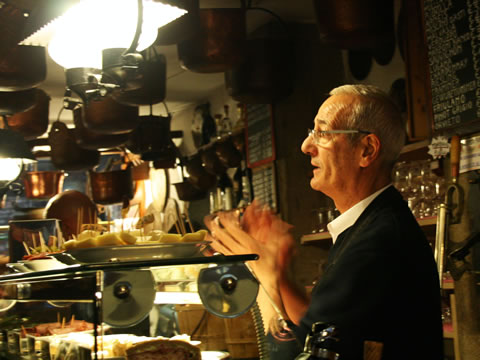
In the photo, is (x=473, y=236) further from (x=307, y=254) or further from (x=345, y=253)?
(x=307, y=254)

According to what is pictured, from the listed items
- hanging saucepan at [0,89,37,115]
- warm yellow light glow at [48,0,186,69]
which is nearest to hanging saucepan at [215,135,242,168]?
hanging saucepan at [0,89,37,115]

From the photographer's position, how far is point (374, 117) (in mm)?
1983

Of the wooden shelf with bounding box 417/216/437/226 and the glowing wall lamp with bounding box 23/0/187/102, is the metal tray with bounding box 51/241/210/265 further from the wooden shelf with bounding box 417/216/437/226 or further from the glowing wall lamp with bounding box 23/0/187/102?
the wooden shelf with bounding box 417/216/437/226

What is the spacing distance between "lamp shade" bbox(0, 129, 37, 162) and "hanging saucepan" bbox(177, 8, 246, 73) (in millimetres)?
1101

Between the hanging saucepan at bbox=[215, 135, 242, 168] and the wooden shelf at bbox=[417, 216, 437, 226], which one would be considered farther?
the hanging saucepan at bbox=[215, 135, 242, 168]

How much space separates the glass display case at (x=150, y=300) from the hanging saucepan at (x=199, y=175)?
5022mm

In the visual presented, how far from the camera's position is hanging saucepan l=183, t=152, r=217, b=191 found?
21.9 ft

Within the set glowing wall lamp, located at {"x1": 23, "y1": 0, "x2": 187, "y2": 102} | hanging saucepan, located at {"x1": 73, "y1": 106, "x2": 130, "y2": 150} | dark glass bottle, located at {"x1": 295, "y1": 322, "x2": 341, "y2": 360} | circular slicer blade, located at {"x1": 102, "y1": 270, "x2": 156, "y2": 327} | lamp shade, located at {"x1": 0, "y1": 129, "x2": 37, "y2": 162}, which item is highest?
hanging saucepan, located at {"x1": 73, "y1": 106, "x2": 130, "y2": 150}

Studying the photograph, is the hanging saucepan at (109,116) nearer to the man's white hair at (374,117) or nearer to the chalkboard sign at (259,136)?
the chalkboard sign at (259,136)

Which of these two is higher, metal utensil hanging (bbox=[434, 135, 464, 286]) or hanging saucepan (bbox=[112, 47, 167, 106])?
hanging saucepan (bbox=[112, 47, 167, 106])

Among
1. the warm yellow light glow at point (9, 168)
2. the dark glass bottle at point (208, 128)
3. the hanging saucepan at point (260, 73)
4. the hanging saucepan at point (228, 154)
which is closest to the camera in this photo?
the warm yellow light glow at point (9, 168)

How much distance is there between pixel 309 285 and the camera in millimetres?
4922

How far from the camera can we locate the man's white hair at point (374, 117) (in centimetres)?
198

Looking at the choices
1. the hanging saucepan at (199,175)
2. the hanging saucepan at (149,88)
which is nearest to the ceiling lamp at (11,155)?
the hanging saucepan at (149,88)
